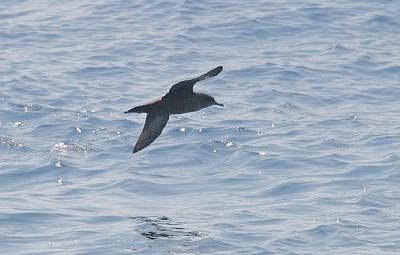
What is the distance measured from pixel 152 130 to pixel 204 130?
337 cm

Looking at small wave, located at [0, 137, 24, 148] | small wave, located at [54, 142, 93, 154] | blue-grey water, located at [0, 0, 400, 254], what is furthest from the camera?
small wave, located at [0, 137, 24, 148]

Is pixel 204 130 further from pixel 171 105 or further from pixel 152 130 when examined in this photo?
pixel 171 105

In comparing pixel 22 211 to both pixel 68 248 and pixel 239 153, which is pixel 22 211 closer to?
pixel 68 248

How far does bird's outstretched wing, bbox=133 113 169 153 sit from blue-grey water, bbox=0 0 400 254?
722 millimetres

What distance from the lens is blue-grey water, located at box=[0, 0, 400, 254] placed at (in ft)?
39.5

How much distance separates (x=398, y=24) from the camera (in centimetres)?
2111

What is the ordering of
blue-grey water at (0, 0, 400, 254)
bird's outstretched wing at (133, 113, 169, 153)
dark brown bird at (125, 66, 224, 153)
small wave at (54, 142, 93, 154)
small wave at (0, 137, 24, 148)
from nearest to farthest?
blue-grey water at (0, 0, 400, 254)
dark brown bird at (125, 66, 224, 153)
bird's outstretched wing at (133, 113, 169, 153)
small wave at (54, 142, 93, 154)
small wave at (0, 137, 24, 148)

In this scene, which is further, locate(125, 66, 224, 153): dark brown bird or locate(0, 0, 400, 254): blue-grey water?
locate(125, 66, 224, 153): dark brown bird

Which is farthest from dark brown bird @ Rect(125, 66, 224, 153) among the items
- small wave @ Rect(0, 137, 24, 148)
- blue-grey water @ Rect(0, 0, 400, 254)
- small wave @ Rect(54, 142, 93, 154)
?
small wave @ Rect(0, 137, 24, 148)

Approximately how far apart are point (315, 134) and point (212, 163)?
1724 millimetres

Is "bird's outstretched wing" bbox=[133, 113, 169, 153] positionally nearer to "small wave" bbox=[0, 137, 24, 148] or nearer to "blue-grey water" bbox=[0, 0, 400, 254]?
"blue-grey water" bbox=[0, 0, 400, 254]

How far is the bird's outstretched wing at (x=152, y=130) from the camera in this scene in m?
12.5

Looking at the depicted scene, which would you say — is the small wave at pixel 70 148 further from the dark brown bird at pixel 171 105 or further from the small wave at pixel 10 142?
the dark brown bird at pixel 171 105

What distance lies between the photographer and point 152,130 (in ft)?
41.3
